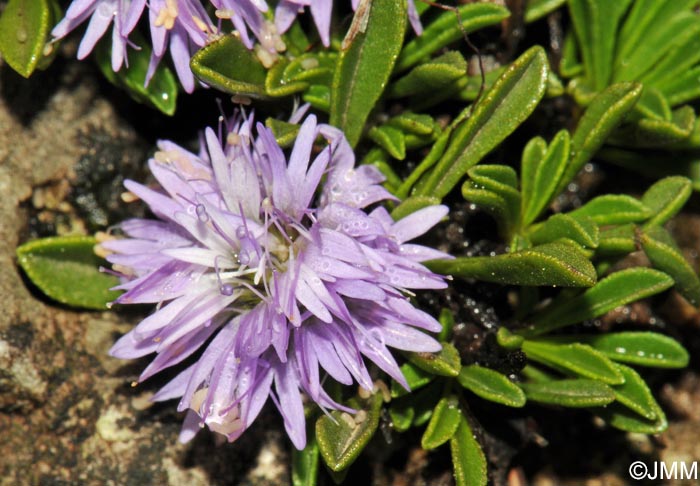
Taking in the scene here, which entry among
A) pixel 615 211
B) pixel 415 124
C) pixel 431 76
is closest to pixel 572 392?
pixel 615 211

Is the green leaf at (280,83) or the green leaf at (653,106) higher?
the green leaf at (280,83)

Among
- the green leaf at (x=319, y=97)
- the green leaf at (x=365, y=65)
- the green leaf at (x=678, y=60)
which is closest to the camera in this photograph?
the green leaf at (x=365, y=65)

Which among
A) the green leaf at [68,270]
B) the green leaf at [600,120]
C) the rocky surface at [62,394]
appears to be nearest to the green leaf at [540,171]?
the green leaf at [600,120]

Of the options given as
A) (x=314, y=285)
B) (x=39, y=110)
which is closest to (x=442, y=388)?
(x=314, y=285)

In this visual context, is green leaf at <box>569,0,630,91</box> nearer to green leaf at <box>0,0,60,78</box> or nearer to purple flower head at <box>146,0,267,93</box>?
purple flower head at <box>146,0,267,93</box>

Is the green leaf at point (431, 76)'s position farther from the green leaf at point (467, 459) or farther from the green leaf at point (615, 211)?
the green leaf at point (467, 459)

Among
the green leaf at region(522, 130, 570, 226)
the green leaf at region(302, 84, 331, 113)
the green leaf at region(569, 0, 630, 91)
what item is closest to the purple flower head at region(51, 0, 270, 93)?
the green leaf at region(302, 84, 331, 113)
